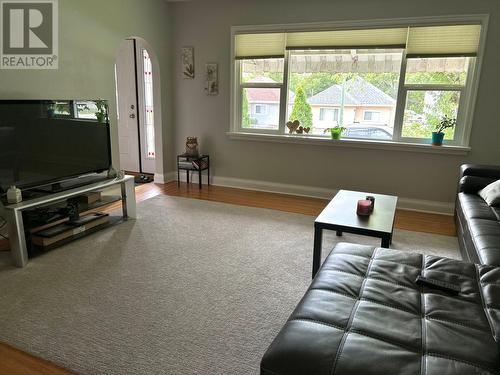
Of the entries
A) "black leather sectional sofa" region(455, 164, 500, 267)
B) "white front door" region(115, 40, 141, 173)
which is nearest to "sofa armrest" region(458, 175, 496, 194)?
"black leather sectional sofa" region(455, 164, 500, 267)

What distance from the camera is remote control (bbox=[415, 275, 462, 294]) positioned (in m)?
1.56

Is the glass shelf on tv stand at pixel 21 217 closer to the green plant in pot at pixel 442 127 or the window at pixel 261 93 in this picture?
the window at pixel 261 93

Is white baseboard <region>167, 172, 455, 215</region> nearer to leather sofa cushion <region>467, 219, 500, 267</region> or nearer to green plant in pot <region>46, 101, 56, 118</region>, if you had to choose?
leather sofa cushion <region>467, 219, 500, 267</region>

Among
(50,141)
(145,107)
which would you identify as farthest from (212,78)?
(50,141)

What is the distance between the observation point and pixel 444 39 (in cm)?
381

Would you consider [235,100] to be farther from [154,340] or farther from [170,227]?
[154,340]

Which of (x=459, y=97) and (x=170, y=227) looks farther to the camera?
(x=459, y=97)

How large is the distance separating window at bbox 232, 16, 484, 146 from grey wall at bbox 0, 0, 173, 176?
1.25 m

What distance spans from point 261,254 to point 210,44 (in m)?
3.21

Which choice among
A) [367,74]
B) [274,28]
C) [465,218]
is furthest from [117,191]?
[465,218]

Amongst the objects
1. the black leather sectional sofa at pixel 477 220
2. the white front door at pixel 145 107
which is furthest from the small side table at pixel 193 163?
the black leather sectional sofa at pixel 477 220

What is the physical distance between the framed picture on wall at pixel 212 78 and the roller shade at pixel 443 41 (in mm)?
2400

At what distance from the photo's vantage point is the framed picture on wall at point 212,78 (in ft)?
16.1

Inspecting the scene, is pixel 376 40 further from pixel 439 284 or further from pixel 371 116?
pixel 439 284
